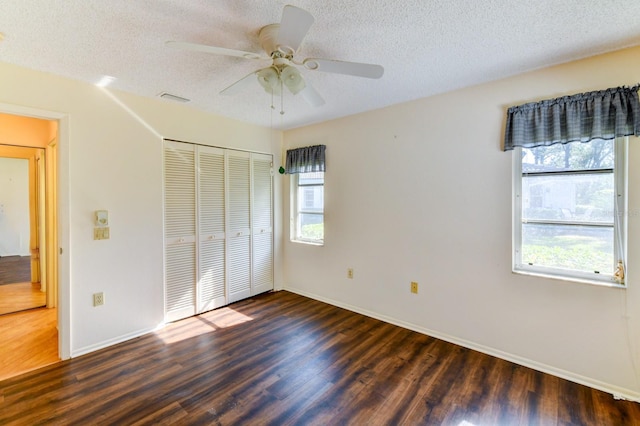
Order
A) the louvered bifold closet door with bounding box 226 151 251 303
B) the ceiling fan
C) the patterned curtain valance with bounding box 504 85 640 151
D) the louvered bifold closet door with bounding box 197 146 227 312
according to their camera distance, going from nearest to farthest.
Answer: the ceiling fan < the patterned curtain valance with bounding box 504 85 640 151 < the louvered bifold closet door with bounding box 197 146 227 312 < the louvered bifold closet door with bounding box 226 151 251 303

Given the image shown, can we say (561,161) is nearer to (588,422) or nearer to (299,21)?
(588,422)

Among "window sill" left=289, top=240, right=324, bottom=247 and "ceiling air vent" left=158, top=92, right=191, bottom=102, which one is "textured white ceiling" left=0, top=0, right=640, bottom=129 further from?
"window sill" left=289, top=240, right=324, bottom=247

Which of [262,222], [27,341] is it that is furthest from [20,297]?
[262,222]

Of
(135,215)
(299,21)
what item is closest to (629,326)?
(299,21)

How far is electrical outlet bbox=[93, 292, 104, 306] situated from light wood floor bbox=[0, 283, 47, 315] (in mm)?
1664

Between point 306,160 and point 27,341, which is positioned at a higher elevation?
point 306,160

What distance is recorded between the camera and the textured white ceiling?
155cm

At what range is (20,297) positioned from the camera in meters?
3.62

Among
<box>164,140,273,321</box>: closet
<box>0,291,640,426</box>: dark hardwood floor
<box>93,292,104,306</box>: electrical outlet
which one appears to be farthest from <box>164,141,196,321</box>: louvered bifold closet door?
<box>93,292,104,306</box>: electrical outlet

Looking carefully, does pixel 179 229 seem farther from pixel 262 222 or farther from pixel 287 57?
pixel 287 57

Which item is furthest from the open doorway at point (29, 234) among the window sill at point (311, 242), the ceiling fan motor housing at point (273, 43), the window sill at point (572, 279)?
the window sill at point (572, 279)

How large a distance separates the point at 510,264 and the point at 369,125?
1976mm

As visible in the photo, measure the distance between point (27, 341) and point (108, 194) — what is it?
157 cm

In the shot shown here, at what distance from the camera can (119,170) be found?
272 cm
